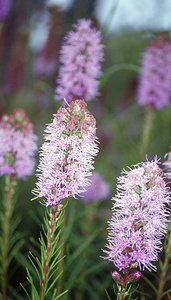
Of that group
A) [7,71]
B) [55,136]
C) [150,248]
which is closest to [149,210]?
[150,248]

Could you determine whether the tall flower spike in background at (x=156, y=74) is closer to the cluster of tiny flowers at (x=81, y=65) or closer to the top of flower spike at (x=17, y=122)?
the cluster of tiny flowers at (x=81, y=65)

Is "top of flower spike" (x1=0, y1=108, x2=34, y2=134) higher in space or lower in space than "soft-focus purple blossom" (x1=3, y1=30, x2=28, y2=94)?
lower

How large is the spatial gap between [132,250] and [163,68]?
5.43ft

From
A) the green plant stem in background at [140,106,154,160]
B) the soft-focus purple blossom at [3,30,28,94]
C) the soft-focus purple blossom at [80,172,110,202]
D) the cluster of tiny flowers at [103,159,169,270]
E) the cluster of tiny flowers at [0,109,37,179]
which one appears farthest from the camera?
the soft-focus purple blossom at [3,30,28,94]

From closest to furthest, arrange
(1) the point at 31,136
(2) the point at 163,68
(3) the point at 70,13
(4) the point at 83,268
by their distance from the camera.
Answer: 1. (1) the point at 31,136
2. (4) the point at 83,268
3. (2) the point at 163,68
4. (3) the point at 70,13

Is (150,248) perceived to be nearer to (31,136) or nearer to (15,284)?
(31,136)

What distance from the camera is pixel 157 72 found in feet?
7.38

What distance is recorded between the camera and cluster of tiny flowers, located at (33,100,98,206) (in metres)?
0.86

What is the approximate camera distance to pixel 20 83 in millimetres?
2863

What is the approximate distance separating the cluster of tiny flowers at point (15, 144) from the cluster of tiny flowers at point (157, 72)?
1.19 m

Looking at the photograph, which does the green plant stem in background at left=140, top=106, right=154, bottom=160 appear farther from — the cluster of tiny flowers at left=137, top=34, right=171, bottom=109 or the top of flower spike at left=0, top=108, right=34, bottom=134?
the top of flower spike at left=0, top=108, right=34, bottom=134

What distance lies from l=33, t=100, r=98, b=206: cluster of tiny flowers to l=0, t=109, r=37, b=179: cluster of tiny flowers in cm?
47

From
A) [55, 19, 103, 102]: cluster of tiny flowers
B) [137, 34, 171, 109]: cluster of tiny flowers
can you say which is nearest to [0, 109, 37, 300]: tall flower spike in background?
[55, 19, 103, 102]: cluster of tiny flowers

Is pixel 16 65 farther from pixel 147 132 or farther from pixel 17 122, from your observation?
pixel 17 122
